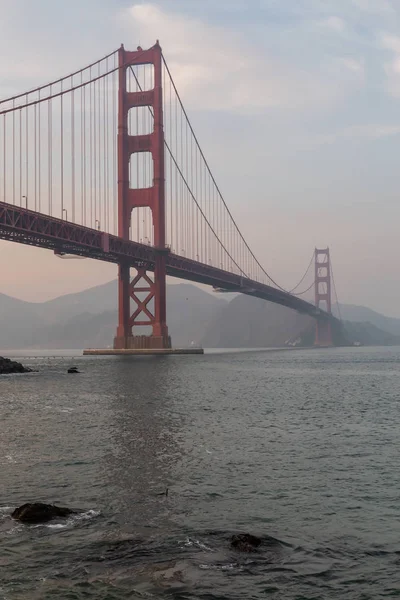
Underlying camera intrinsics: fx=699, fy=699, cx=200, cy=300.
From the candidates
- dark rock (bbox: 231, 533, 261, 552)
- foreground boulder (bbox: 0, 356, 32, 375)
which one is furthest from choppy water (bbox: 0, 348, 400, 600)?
foreground boulder (bbox: 0, 356, 32, 375)

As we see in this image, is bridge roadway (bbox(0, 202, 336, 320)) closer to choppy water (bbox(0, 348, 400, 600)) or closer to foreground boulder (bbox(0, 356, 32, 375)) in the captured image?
foreground boulder (bbox(0, 356, 32, 375))

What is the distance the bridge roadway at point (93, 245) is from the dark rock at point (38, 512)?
4398 cm

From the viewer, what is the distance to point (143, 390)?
3594 cm

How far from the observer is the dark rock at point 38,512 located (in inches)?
413

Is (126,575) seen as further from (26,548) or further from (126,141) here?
(126,141)

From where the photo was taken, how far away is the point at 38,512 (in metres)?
10.6

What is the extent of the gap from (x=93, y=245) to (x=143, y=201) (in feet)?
54.2

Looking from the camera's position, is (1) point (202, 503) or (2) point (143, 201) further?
(2) point (143, 201)

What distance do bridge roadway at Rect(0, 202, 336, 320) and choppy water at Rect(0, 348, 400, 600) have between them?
32.9 m

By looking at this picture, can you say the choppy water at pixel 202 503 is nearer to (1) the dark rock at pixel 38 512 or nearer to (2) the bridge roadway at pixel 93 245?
(1) the dark rock at pixel 38 512

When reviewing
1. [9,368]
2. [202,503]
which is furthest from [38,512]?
[9,368]

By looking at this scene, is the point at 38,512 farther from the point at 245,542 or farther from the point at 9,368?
the point at 9,368

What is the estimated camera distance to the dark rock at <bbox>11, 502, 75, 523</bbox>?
34.4ft

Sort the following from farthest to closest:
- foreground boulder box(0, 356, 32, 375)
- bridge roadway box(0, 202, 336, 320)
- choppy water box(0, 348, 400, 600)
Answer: bridge roadway box(0, 202, 336, 320) < foreground boulder box(0, 356, 32, 375) < choppy water box(0, 348, 400, 600)
